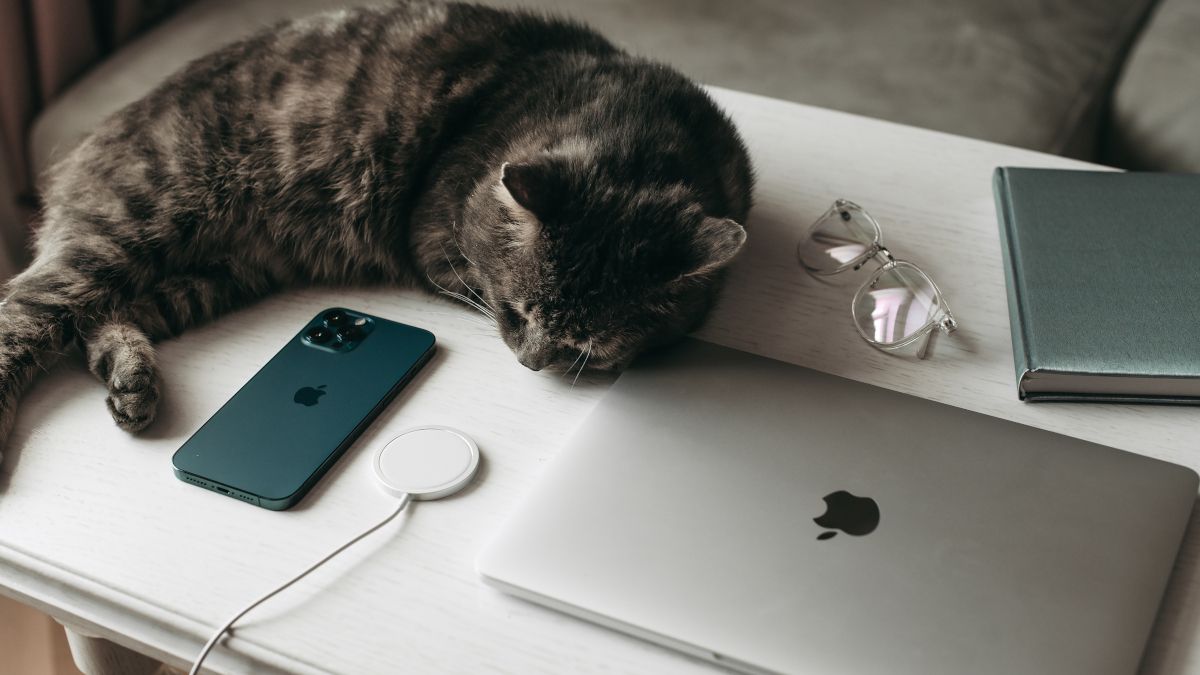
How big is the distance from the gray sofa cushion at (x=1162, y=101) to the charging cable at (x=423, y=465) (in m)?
1.26

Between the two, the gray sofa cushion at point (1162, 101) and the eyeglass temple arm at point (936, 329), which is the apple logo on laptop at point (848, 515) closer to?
the eyeglass temple arm at point (936, 329)

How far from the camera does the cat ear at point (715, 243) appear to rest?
81 centimetres

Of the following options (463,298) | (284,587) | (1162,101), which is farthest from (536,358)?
(1162,101)

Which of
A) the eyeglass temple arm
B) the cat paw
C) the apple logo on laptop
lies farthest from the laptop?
the cat paw

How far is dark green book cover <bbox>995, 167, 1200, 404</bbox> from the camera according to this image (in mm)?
843

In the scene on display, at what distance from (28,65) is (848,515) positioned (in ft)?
5.28

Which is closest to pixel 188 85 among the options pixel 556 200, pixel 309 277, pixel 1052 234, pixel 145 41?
pixel 309 277

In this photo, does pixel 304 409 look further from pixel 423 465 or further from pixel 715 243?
pixel 715 243

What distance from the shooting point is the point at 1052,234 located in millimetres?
962

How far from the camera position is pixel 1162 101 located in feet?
4.99

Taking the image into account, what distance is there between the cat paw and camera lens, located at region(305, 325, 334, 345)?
145mm

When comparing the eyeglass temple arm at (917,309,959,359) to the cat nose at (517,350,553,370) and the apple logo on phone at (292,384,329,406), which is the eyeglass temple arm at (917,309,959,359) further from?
the apple logo on phone at (292,384,329,406)

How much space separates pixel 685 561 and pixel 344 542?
27 centimetres

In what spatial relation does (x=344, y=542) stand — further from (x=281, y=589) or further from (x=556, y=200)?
(x=556, y=200)
